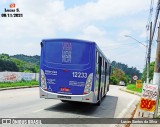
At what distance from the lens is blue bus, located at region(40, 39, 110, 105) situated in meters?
14.4

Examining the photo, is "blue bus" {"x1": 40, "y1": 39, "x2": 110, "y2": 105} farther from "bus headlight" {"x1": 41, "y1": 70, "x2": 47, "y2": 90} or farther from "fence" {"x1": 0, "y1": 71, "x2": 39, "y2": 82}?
"fence" {"x1": 0, "y1": 71, "x2": 39, "y2": 82}

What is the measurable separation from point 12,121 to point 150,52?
2452 cm

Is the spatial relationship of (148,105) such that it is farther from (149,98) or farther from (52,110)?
(52,110)

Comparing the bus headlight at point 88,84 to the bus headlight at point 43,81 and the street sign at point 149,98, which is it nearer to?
the bus headlight at point 43,81

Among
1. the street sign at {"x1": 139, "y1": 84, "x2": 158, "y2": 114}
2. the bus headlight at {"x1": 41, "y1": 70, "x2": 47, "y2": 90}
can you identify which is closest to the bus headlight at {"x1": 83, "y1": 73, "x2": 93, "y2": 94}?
the bus headlight at {"x1": 41, "y1": 70, "x2": 47, "y2": 90}

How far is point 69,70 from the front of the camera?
1456 cm

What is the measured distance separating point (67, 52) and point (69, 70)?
80 cm

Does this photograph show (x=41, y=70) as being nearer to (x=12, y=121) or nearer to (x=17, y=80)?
(x=12, y=121)

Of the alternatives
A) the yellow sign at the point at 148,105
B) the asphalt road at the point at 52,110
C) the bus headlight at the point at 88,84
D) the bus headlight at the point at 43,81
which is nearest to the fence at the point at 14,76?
the asphalt road at the point at 52,110

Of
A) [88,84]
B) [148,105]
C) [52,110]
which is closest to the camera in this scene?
[88,84]

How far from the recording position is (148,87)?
48.1 feet

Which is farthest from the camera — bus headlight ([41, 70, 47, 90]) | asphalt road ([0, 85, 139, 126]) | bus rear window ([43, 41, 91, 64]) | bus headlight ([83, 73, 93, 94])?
bus headlight ([41, 70, 47, 90])

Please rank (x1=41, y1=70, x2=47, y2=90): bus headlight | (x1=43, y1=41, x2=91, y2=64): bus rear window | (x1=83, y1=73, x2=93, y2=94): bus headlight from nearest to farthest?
(x1=83, y1=73, x2=93, y2=94): bus headlight, (x1=43, y1=41, x2=91, y2=64): bus rear window, (x1=41, y1=70, x2=47, y2=90): bus headlight

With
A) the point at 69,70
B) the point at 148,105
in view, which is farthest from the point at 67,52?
the point at 148,105
